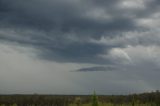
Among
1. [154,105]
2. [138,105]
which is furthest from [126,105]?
[154,105]

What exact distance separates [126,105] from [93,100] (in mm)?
142047

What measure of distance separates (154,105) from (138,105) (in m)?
16.7

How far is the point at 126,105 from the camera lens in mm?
199875

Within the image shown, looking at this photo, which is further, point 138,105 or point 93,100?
point 138,105

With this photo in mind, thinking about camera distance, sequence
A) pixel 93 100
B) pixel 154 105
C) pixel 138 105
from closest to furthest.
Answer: pixel 93 100
pixel 154 105
pixel 138 105

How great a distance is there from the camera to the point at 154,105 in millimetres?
183750

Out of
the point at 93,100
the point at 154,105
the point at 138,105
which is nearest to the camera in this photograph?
the point at 93,100

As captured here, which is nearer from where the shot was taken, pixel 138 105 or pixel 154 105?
pixel 154 105

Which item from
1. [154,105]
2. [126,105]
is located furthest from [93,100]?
[126,105]

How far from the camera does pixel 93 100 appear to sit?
6094 cm

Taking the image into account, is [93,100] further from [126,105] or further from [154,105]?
[126,105]

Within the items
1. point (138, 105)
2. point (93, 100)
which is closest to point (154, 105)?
point (138, 105)

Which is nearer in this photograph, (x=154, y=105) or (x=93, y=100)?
(x=93, y=100)

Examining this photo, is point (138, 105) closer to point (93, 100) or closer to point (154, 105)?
point (154, 105)
